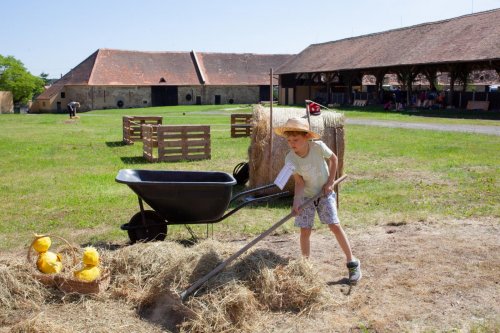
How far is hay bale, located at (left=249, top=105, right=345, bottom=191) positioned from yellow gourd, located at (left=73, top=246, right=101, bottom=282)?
4.21m

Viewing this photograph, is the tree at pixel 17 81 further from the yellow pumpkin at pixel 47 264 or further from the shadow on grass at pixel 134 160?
the yellow pumpkin at pixel 47 264

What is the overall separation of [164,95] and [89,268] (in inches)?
2124

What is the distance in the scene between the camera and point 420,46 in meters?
35.3

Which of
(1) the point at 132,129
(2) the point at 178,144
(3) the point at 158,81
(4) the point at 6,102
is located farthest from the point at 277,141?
(4) the point at 6,102

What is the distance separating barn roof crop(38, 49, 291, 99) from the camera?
5453 centimetres

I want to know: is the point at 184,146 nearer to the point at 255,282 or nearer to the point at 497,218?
the point at 497,218

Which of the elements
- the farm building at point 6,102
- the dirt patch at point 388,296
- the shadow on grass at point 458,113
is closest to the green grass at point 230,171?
the dirt patch at point 388,296

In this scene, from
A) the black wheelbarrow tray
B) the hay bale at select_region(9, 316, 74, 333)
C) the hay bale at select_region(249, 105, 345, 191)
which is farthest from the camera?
the hay bale at select_region(249, 105, 345, 191)

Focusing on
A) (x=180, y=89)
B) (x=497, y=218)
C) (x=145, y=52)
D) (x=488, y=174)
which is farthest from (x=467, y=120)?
(x=145, y=52)

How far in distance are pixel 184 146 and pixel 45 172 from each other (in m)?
3.46

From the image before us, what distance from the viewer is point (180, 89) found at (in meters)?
57.9

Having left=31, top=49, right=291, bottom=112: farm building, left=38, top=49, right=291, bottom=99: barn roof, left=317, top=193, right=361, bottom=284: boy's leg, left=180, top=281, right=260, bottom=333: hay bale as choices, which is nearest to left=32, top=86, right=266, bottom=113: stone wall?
left=31, top=49, right=291, bottom=112: farm building

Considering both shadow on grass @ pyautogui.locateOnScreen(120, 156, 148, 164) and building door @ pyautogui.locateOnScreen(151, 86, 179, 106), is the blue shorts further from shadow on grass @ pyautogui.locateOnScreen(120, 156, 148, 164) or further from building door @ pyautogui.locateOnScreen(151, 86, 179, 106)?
building door @ pyautogui.locateOnScreen(151, 86, 179, 106)

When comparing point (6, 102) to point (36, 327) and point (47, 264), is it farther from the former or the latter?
point (36, 327)
